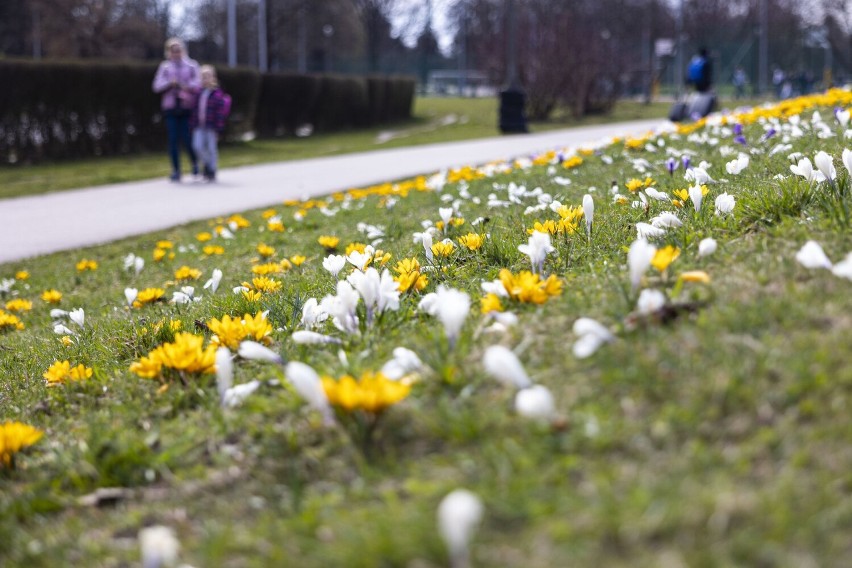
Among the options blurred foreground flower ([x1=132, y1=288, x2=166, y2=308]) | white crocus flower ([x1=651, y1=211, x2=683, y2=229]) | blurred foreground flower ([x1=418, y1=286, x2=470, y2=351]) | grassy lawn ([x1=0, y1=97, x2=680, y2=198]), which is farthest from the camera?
grassy lawn ([x1=0, y1=97, x2=680, y2=198])

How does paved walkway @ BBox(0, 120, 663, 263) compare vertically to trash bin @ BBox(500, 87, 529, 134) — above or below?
below

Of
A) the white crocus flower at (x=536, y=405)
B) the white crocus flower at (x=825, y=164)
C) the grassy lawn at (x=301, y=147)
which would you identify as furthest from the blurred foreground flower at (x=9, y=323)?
the grassy lawn at (x=301, y=147)

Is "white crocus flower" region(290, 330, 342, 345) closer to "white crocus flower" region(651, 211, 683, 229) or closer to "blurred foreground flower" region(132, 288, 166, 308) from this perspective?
"white crocus flower" region(651, 211, 683, 229)

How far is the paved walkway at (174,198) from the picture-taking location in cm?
820

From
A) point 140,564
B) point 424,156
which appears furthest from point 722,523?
point 424,156

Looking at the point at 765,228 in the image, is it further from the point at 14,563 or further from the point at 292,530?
the point at 14,563

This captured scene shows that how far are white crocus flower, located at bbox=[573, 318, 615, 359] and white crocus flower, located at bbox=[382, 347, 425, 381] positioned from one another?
0.40 m

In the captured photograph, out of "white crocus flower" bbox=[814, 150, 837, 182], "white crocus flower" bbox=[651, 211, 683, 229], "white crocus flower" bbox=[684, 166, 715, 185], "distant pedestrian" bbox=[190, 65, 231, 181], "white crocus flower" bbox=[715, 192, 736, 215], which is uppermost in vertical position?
"distant pedestrian" bbox=[190, 65, 231, 181]

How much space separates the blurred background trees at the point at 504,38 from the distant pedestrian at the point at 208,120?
70.9ft

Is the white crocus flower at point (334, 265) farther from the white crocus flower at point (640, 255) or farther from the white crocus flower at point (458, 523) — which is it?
the white crocus flower at point (458, 523)

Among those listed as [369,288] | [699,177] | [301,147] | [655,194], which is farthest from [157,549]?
[301,147]

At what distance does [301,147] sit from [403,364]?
71.1 ft

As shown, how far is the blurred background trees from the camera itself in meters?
34.4

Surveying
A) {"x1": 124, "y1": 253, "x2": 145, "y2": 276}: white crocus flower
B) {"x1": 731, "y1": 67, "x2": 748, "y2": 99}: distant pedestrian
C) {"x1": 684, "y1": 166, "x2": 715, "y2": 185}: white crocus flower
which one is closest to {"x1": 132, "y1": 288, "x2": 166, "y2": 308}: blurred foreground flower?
{"x1": 124, "y1": 253, "x2": 145, "y2": 276}: white crocus flower
